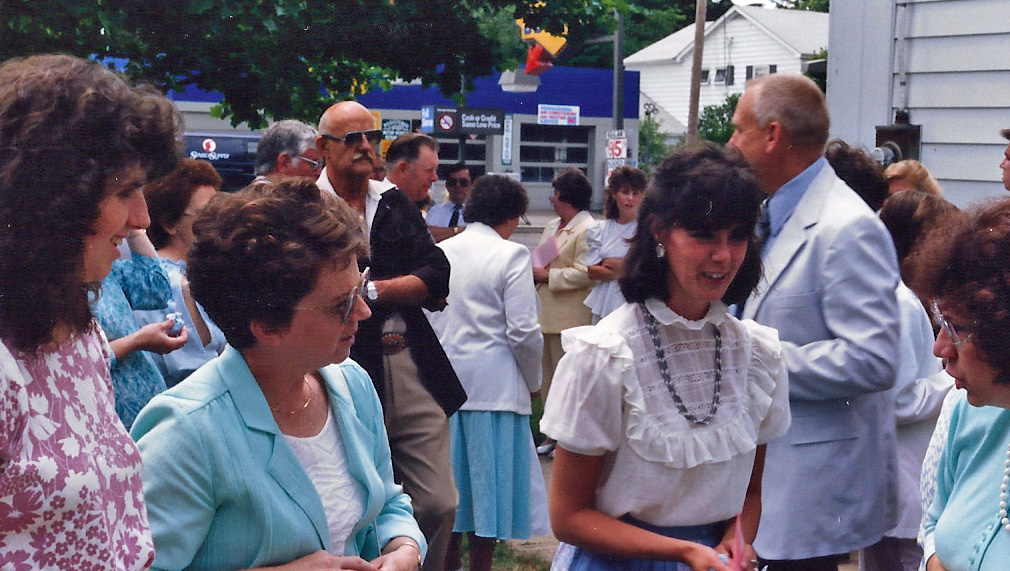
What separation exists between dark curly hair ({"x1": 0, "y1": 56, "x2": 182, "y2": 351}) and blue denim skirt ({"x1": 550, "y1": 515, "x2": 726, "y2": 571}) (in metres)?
1.38

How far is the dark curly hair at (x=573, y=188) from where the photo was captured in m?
9.61

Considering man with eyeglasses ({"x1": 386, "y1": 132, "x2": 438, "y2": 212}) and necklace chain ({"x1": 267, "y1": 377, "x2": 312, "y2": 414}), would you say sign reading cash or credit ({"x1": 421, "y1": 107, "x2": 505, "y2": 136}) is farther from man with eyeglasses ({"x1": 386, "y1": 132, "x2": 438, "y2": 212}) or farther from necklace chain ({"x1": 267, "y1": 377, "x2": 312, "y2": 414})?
necklace chain ({"x1": 267, "y1": 377, "x2": 312, "y2": 414})

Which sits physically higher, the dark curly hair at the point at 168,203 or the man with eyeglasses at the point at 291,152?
the man with eyeglasses at the point at 291,152

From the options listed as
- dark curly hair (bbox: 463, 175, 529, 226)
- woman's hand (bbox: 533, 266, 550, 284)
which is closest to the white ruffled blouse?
dark curly hair (bbox: 463, 175, 529, 226)

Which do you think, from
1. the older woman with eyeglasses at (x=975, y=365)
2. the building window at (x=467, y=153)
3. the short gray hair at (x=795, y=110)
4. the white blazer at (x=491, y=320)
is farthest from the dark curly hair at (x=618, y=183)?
the building window at (x=467, y=153)

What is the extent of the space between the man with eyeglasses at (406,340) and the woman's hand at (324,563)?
250 cm

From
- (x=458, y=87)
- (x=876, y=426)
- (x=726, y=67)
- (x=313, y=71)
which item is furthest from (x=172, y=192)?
(x=726, y=67)

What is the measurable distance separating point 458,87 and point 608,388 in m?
8.82

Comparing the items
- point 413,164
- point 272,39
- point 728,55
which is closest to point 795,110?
point 413,164

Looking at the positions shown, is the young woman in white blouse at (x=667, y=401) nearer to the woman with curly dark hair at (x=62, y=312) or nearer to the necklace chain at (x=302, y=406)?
the necklace chain at (x=302, y=406)

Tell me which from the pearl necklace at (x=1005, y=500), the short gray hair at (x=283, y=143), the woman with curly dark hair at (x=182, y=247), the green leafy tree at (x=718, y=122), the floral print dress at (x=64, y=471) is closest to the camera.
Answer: the floral print dress at (x=64, y=471)

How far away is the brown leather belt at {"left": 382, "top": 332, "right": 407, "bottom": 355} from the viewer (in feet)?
16.1

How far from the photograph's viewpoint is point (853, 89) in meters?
10.2

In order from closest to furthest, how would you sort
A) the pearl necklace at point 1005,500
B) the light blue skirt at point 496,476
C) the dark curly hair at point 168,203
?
the pearl necklace at point 1005,500 → the dark curly hair at point 168,203 → the light blue skirt at point 496,476
